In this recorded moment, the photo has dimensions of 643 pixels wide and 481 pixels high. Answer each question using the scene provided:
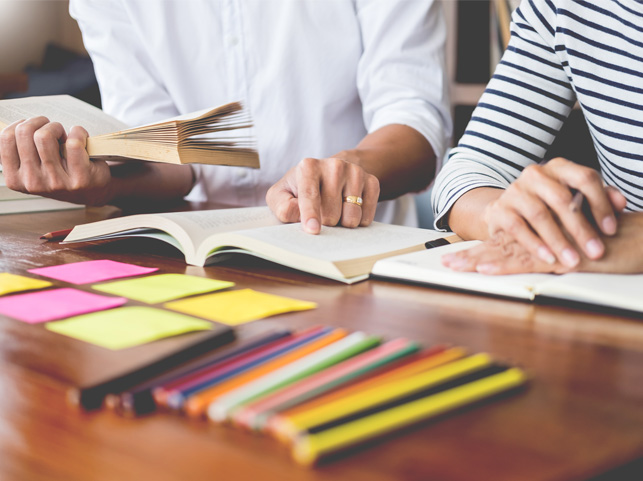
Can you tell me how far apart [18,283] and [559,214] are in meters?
0.53

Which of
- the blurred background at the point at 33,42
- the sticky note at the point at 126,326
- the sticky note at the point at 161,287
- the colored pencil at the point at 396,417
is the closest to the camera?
the colored pencil at the point at 396,417

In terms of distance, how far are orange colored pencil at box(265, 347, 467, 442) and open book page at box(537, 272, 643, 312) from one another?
0.20 m

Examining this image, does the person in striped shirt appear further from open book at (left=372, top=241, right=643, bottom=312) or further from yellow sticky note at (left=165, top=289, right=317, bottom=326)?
yellow sticky note at (left=165, top=289, right=317, bottom=326)

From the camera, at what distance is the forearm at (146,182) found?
45.2 inches

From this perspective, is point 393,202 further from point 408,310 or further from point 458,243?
point 408,310

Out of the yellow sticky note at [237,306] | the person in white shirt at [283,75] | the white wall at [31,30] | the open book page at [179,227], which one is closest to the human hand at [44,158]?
the open book page at [179,227]

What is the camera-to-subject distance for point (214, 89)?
5.00 ft

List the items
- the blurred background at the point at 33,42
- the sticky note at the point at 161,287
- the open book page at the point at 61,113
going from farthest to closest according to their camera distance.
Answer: the blurred background at the point at 33,42 → the open book page at the point at 61,113 → the sticky note at the point at 161,287

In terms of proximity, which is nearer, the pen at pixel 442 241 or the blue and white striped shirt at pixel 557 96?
the pen at pixel 442 241

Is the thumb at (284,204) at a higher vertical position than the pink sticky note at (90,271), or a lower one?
higher

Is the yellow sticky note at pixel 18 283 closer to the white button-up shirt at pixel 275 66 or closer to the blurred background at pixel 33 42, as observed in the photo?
the white button-up shirt at pixel 275 66

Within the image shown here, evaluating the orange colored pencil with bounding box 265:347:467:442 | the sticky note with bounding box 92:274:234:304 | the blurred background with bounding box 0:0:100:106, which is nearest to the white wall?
the blurred background with bounding box 0:0:100:106

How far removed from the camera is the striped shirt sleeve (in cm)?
104

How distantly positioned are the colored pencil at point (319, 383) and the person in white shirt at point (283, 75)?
86 centimetres
